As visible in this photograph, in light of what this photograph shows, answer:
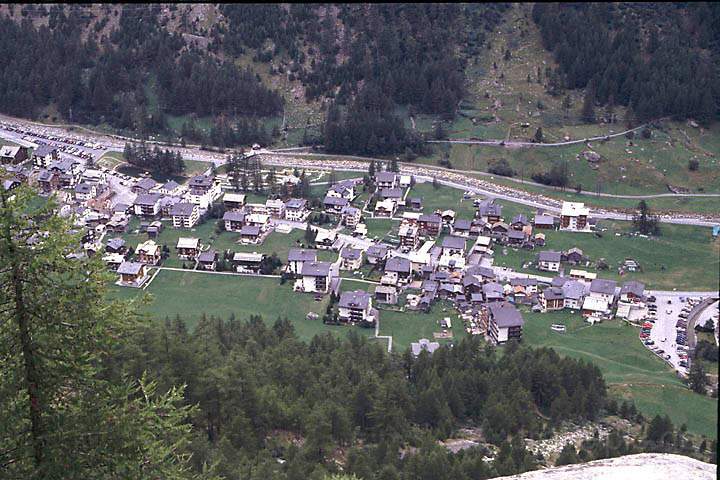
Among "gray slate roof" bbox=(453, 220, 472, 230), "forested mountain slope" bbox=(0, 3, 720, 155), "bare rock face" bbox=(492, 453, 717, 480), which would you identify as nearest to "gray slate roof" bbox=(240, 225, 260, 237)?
"gray slate roof" bbox=(453, 220, 472, 230)

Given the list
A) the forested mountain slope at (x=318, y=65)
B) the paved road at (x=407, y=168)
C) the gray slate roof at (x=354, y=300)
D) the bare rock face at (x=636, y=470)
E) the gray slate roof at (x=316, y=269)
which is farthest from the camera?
the forested mountain slope at (x=318, y=65)

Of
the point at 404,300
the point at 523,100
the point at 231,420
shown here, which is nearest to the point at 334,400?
the point at 231,420

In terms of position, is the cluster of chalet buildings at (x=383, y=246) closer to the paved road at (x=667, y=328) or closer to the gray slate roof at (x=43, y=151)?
the gray slate roof at (x=43, y=151)

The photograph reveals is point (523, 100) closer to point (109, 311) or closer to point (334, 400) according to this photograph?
point (334, 400)

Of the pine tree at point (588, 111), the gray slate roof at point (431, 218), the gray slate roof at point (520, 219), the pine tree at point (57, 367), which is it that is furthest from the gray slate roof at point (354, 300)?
the pine tree at point (588, 111)

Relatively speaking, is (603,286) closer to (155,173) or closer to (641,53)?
(155,173)
